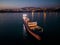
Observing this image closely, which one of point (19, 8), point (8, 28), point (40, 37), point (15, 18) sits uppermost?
point (19, 8)

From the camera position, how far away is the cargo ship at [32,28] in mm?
1184

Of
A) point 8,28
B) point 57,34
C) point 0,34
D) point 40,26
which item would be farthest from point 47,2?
point 0,34

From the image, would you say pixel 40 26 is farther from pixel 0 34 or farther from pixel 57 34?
pixel 0 34

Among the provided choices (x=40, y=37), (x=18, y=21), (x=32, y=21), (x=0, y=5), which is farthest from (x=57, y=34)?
(x=0, y=5)

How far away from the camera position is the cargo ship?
118 cm

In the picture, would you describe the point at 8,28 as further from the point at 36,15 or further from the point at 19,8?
the point at 36,15

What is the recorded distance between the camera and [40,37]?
3.90ft

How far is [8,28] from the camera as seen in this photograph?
1.20 metres

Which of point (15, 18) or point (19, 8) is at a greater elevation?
point (19, 8)

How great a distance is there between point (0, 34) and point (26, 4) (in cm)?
52

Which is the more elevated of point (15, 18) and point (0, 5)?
point (0, 5)

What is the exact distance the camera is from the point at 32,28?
119 cm

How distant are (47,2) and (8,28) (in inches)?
24.3

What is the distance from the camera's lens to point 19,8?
4.00 ft
